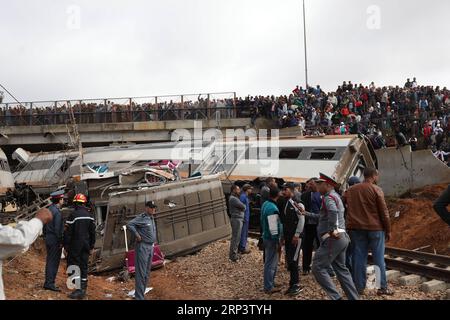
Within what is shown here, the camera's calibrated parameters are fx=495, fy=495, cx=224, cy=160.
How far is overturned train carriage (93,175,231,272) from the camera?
10.2 metres

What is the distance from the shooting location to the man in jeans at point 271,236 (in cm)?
750

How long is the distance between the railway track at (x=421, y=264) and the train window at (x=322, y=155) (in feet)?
15.7

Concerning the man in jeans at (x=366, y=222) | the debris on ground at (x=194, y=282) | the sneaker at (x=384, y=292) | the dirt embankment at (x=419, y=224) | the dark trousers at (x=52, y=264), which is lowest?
the dirt embankment at (x=419, y=224)

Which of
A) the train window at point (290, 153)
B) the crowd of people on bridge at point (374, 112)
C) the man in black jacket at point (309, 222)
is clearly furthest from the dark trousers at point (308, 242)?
the crowd of people on bridge at point (374, 112)

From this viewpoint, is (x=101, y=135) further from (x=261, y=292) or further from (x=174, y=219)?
(x=261, y=292)

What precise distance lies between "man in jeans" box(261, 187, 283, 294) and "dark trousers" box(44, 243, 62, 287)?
335 centimetres

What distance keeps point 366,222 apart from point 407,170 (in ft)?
42.2

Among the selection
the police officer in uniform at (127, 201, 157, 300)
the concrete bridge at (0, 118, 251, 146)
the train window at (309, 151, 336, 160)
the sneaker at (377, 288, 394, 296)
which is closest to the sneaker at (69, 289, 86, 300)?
the police officer in uniform at (127, 201, 157, 300)

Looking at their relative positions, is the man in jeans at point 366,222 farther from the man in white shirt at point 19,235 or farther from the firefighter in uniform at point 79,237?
the man in white shirt at point 19,235

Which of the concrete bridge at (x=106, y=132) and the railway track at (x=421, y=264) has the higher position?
the concrete bridge at (x=106, y=132)

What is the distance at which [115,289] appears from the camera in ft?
29.4

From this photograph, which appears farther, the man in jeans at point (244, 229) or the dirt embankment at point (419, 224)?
the dirt embankment at point (419, 224)
